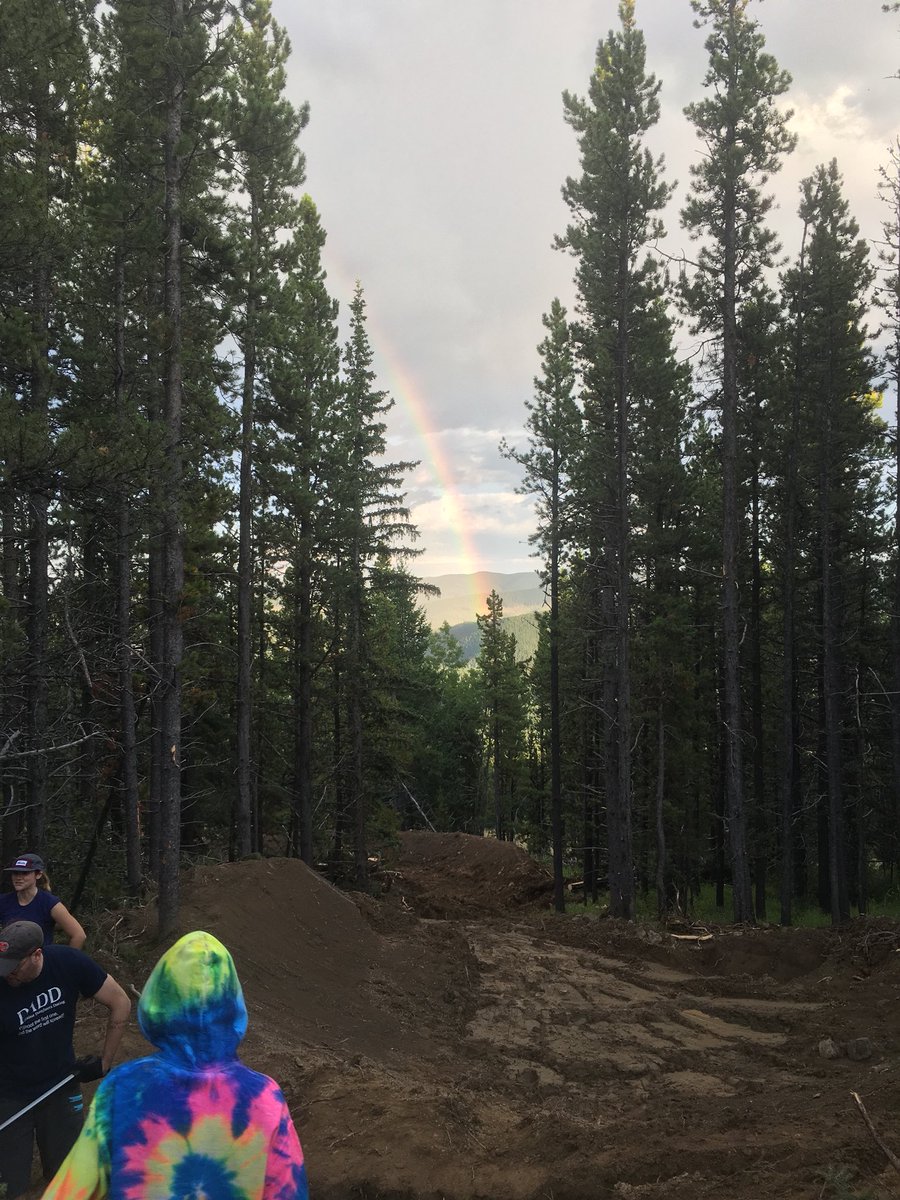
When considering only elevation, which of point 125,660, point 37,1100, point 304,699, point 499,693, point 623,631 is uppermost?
point 623,631

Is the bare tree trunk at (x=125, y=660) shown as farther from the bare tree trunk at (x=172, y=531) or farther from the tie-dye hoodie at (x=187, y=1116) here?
the tie-dye hoodie at (x=187, y=1116)

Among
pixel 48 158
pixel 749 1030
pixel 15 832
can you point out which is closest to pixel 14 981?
pixel 749 1030

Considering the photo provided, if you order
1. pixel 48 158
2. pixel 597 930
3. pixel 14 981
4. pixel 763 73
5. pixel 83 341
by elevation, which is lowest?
pixel 597 930

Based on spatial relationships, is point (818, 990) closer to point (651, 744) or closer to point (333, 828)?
point (651, 744)

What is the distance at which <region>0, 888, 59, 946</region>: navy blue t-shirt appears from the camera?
186 inches

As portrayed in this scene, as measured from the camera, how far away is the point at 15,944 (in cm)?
371

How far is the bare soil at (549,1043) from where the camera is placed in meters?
5.25

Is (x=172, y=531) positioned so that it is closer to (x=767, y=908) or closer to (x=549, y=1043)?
(x=549, y=1043)

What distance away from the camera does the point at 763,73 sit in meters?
15.9

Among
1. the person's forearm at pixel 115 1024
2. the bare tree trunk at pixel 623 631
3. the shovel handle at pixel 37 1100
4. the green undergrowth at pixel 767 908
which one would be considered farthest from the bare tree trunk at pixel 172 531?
the green undergrowth at pixel 767 908

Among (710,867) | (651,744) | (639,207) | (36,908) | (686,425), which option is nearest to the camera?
(36,908)

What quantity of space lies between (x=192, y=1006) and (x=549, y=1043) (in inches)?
373

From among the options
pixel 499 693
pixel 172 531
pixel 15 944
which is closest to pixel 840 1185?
pixel 15 944

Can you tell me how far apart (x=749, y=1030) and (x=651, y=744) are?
1542 centimetres
